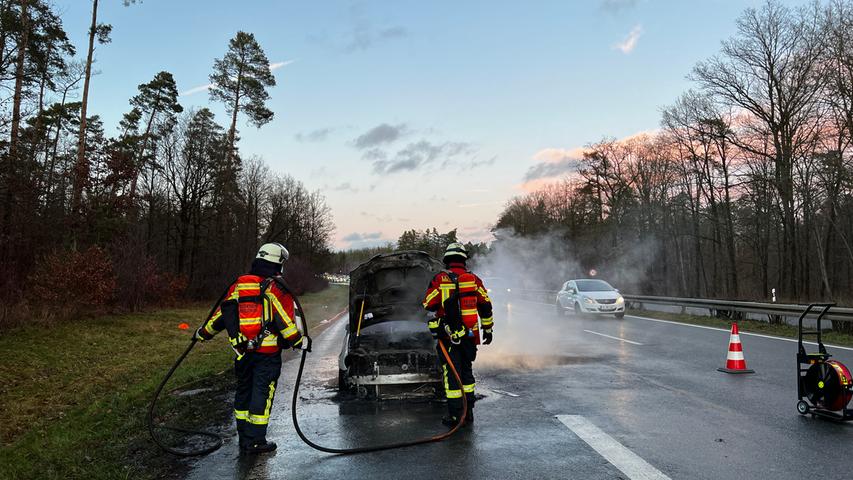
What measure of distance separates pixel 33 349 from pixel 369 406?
9.01 metres

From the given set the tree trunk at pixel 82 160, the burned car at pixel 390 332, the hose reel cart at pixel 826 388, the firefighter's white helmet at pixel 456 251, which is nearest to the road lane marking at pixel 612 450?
the burned car at pixel 390 332

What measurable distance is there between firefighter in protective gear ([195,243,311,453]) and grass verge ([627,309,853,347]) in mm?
13176

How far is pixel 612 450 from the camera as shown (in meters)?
5.01

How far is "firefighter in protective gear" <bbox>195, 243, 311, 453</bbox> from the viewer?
5.42m

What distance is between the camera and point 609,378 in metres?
8.82

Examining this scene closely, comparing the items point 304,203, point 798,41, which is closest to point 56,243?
point 798,41

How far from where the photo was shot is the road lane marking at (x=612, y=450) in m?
4.36

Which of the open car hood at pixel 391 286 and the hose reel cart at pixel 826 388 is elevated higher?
the open car hood at pixel 391 286

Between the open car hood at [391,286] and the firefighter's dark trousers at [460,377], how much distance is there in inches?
82.5

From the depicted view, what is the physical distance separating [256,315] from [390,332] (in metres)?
2.87

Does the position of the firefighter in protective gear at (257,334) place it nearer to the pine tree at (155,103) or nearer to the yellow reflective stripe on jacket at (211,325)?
the yellow reflective stripe on jacket at (211,325)

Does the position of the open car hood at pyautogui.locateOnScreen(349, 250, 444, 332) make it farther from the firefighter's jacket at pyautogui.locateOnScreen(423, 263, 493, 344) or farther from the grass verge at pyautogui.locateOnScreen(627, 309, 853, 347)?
the grass verge at pyautogui.locateOnScreen(627, 309, 853, 347)

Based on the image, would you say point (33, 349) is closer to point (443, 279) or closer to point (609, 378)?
point (443, 279)

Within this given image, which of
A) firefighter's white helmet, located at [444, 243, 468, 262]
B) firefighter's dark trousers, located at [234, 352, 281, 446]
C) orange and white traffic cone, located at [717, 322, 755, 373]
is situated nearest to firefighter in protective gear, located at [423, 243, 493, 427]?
firefighter's white helmet, located at [444, 243, 468, 262]
